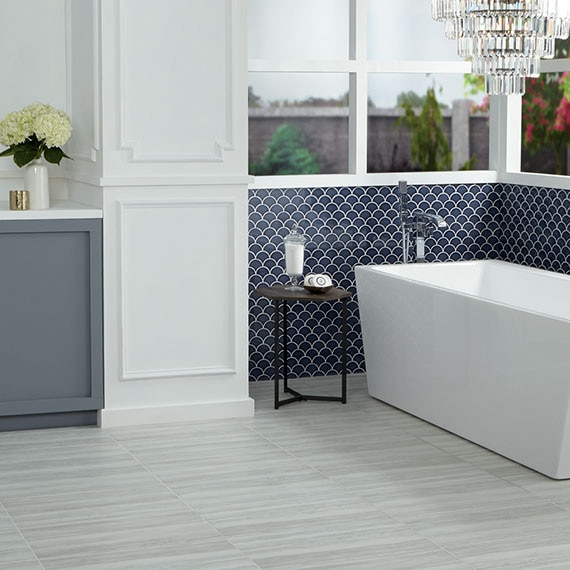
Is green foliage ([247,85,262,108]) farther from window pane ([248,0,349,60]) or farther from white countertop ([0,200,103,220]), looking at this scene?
white countertop ([0,200,103,220])

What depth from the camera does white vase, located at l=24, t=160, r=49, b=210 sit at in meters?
5.42

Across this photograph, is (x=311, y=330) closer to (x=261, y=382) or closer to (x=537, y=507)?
(x=261, y=382)

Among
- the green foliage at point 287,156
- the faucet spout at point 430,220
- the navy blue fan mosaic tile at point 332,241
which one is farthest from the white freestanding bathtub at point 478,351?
the green foliage at point 287,156

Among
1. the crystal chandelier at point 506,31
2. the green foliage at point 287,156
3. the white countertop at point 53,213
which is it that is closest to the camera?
the crystal chandelier at point 506,31

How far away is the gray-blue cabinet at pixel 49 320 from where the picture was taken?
17.1 feet

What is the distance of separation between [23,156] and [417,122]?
5.76 m

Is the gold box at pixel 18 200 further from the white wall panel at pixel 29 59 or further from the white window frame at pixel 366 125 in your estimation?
the white window frame at pixel 366 125

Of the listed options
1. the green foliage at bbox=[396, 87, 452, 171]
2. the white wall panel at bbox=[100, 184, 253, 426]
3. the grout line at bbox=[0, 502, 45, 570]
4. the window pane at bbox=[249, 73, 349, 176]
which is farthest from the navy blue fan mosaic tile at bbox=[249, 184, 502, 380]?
the window pane at bbox=[249, 73, 349, 176]

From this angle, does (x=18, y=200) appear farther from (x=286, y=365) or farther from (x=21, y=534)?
(x=21, y=534)

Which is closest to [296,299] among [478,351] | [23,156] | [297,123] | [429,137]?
[478,351]

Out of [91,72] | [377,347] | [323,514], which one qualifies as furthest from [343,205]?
[323,514]

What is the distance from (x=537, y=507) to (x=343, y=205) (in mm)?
2508

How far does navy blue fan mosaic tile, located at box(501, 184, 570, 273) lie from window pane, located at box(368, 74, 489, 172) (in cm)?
378

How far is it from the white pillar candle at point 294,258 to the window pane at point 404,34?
4.93m
